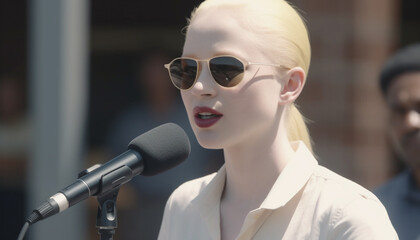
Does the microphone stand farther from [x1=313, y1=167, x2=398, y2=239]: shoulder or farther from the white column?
the white column

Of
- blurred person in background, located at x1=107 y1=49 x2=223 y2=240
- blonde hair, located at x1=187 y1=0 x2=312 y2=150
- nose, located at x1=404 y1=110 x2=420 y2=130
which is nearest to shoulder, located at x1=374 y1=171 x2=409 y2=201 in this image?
nose, located at x1=404 y1=110 x2=420 y2=130

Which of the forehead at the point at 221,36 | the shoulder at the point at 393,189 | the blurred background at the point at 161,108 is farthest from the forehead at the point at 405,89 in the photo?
the forehead at the point at 221,36

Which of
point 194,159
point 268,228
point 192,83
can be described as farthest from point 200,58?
point 194,159

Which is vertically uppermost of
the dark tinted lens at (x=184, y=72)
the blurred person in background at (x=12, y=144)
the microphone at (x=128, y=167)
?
the blurred person in background at (x=12, y=144)

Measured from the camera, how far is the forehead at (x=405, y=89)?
4.27m

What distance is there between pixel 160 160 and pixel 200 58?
0.28 metres

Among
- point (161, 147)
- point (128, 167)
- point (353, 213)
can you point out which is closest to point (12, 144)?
point (161, 147)

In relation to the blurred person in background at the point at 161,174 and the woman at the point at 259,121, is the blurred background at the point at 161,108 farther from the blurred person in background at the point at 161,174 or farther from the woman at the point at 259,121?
the woman at the point at 259,121

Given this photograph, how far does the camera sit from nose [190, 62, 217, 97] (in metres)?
2.59

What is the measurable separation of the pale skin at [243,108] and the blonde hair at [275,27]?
2 cm

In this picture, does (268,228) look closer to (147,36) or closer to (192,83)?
(192,83)

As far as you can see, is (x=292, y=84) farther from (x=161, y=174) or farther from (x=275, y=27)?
(x=161, y=174)

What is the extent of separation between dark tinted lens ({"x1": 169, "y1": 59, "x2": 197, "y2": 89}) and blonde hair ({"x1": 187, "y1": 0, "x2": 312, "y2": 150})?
0.14 meters

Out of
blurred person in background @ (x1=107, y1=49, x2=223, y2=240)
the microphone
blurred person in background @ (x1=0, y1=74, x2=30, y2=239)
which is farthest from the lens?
blurred person in background @ (x1=0, y1=74, x2=30, y2=239)
